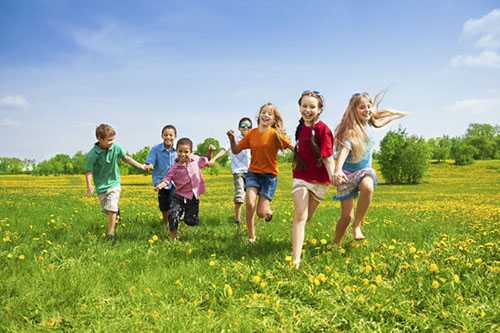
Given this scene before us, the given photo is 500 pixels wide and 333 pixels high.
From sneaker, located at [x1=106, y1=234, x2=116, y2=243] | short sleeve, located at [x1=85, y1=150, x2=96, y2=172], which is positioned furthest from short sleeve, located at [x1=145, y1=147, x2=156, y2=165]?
sneaker, located at [x1=106, y1=234, x2=116, y2=243]

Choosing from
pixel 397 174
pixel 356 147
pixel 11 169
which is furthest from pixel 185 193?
pixel 11 169

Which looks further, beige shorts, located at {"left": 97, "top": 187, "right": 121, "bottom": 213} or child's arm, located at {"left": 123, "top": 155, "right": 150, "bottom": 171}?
child's arm, located at {"left": 123, "top": 155, "right": 150, "bottom": 171}

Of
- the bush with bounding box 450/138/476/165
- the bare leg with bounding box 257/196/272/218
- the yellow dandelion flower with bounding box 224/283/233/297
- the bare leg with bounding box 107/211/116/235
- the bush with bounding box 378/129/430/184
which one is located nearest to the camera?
the yellow dandelion flower with bounding box 224/283/233/297

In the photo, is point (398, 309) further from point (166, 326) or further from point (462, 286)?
point (166, 326)

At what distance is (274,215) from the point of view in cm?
980

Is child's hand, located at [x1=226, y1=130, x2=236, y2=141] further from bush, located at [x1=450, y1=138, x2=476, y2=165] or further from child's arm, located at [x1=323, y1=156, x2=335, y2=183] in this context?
bush, located at [x1=450, y1=138, x2=476, y2=165]

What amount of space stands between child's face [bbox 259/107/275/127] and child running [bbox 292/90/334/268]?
1.10 metres

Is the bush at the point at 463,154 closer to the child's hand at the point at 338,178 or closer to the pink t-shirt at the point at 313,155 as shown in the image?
the pink t-shirt at the point at 313,155

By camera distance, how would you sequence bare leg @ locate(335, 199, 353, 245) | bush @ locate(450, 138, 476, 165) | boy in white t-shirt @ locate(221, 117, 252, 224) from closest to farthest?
1. bare leg @ locate(335, 199, 353, 245)
2. boy in white t-shirt @ locate(221, 117, 252, 224)
3. bush @ locate(450, 138, 476, 165)

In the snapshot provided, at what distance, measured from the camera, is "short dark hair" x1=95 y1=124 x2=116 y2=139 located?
6945 millimetres

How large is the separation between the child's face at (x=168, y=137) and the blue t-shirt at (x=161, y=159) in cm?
11

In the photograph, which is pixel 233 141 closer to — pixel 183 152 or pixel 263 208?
pixel 183 152

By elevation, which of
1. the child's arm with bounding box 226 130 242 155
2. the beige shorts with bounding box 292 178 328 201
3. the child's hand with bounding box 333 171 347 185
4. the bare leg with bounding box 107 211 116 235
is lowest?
the bare leg with bounding box 107 211 116 235

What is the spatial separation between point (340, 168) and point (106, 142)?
4142mm
